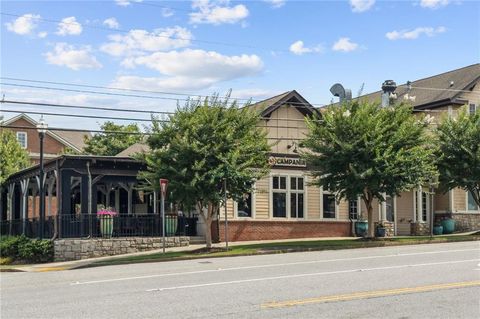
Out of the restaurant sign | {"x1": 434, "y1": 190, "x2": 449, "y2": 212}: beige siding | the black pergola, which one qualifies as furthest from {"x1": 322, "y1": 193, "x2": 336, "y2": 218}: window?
{"x1": 434, "y1": 190, "x2": 449, "y2": 212}: beige siding

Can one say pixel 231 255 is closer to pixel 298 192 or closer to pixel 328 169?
pixel 328 169

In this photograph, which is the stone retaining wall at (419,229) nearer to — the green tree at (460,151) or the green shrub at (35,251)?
the green tree at (460,151)

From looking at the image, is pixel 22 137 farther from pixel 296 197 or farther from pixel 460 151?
pixel 460 151

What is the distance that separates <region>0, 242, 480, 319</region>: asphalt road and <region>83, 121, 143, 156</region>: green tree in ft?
114

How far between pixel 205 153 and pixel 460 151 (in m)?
13.0

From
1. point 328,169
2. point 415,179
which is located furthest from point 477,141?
point 328,169

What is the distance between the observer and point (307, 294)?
11164 millimetres

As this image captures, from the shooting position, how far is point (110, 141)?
→ 5316 cm

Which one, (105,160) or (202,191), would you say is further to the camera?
(105,160)

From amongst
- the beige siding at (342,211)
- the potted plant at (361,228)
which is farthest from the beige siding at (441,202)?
the beige siding at (342,211)

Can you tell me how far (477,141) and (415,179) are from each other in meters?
5.43

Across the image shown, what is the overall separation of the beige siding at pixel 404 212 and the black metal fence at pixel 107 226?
12.0 meters

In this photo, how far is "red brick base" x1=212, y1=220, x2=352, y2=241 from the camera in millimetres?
A: 28078

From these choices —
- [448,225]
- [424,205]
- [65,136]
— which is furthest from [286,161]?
[65,136]
